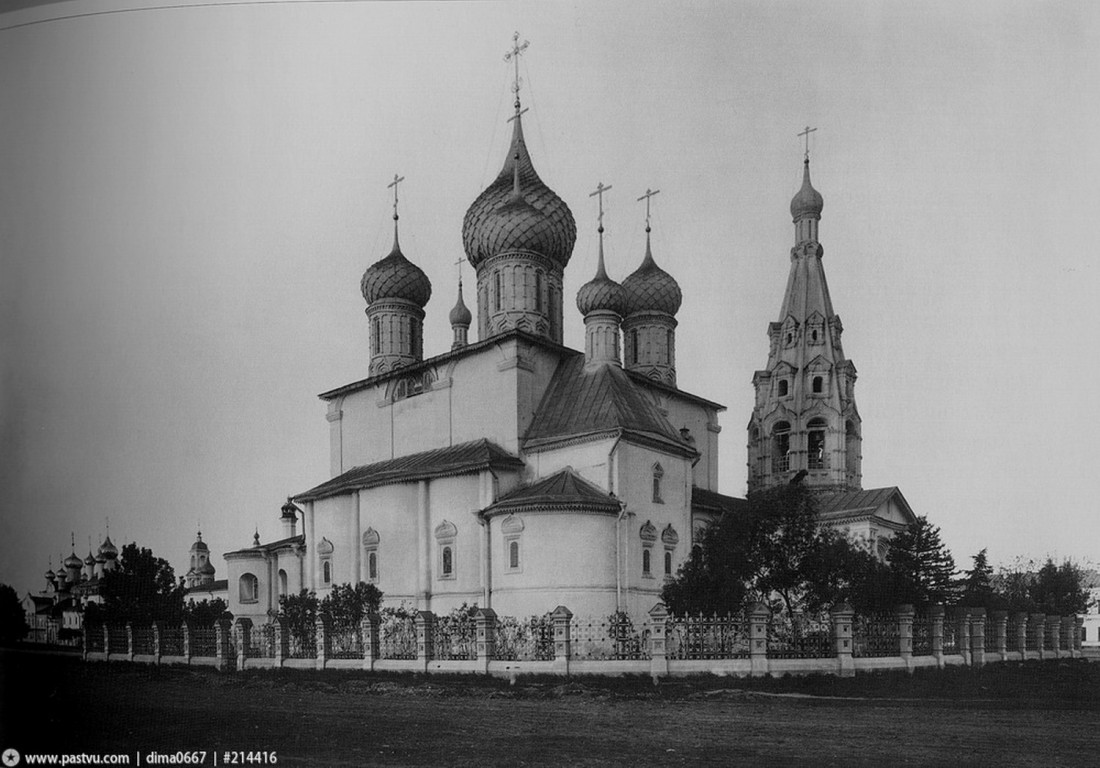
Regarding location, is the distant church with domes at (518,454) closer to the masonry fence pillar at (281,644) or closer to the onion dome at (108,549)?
the masonry fence pillar at (281,644)

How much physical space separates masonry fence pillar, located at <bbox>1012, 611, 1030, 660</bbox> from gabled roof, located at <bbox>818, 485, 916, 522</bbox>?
5.11 meters

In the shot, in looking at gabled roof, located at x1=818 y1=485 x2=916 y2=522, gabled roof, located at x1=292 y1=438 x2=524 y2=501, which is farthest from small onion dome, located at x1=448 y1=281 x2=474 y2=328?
gabled roof, located at x1=818 y1=485 x2=916 y2=522

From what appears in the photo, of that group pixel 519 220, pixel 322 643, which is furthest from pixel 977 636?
pixel 519 220

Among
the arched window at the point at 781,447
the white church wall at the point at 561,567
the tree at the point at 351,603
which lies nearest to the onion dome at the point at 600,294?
the white church wall at the point at 561,567

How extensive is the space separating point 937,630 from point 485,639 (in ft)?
16.0

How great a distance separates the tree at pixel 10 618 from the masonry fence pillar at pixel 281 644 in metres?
4.45

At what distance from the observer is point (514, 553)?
40.4 ft

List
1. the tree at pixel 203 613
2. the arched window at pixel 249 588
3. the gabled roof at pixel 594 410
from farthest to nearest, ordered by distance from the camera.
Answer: the arched window at pixel 249 588 < the gabled roof at pixel 594 410 < the tree at pixel 203 613

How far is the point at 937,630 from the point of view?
389 inches

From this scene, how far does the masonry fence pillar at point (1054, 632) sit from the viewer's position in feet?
32.7

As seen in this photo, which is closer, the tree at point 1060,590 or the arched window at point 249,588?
the tree at point 1060,590

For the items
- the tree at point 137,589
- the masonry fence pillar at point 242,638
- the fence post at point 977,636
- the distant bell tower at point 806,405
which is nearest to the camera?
the tree at point 137,589

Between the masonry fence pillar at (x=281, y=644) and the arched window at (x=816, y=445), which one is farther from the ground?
the arched window at (x=816, y=445)

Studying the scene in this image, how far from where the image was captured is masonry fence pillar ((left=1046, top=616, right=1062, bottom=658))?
392 inches
